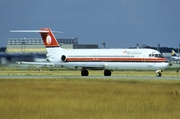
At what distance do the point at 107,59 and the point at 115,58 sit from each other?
3.93 feet

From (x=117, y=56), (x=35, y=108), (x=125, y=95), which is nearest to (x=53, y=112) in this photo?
(x=35, y=108)

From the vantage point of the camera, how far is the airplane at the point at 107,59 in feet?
215

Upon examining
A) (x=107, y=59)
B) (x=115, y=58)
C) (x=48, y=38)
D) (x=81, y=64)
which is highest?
(x=48, y=38)

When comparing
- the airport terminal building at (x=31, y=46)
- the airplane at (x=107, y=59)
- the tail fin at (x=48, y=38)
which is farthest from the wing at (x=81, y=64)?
the airport terminal building at (x=31, y=46)

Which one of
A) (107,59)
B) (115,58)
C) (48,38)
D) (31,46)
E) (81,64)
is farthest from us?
(31,46)

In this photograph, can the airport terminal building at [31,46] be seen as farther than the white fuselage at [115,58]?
Yes

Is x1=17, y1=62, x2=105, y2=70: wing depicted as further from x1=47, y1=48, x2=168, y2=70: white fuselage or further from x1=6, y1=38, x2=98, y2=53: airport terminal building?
x1=6, y1=38, x2=98, y2=53: airport terminal building

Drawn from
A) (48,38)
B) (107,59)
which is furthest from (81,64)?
(48,38)

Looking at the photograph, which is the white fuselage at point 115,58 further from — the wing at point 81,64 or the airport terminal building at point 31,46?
the airport terminal building at point 31,46

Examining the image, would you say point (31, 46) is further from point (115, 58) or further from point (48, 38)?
point (115, 58)

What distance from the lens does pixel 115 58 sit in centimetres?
6781

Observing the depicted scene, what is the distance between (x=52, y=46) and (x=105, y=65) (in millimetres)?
10994

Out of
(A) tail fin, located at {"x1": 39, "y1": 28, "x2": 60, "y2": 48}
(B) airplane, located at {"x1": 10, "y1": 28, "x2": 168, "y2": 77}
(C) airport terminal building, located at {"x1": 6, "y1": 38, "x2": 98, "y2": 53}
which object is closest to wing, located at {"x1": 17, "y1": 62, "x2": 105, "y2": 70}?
(B) airplane, located at {"x1": 10, "y1": 28, "x2": 168, "y2": 77}

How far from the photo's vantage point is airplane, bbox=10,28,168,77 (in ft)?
215
